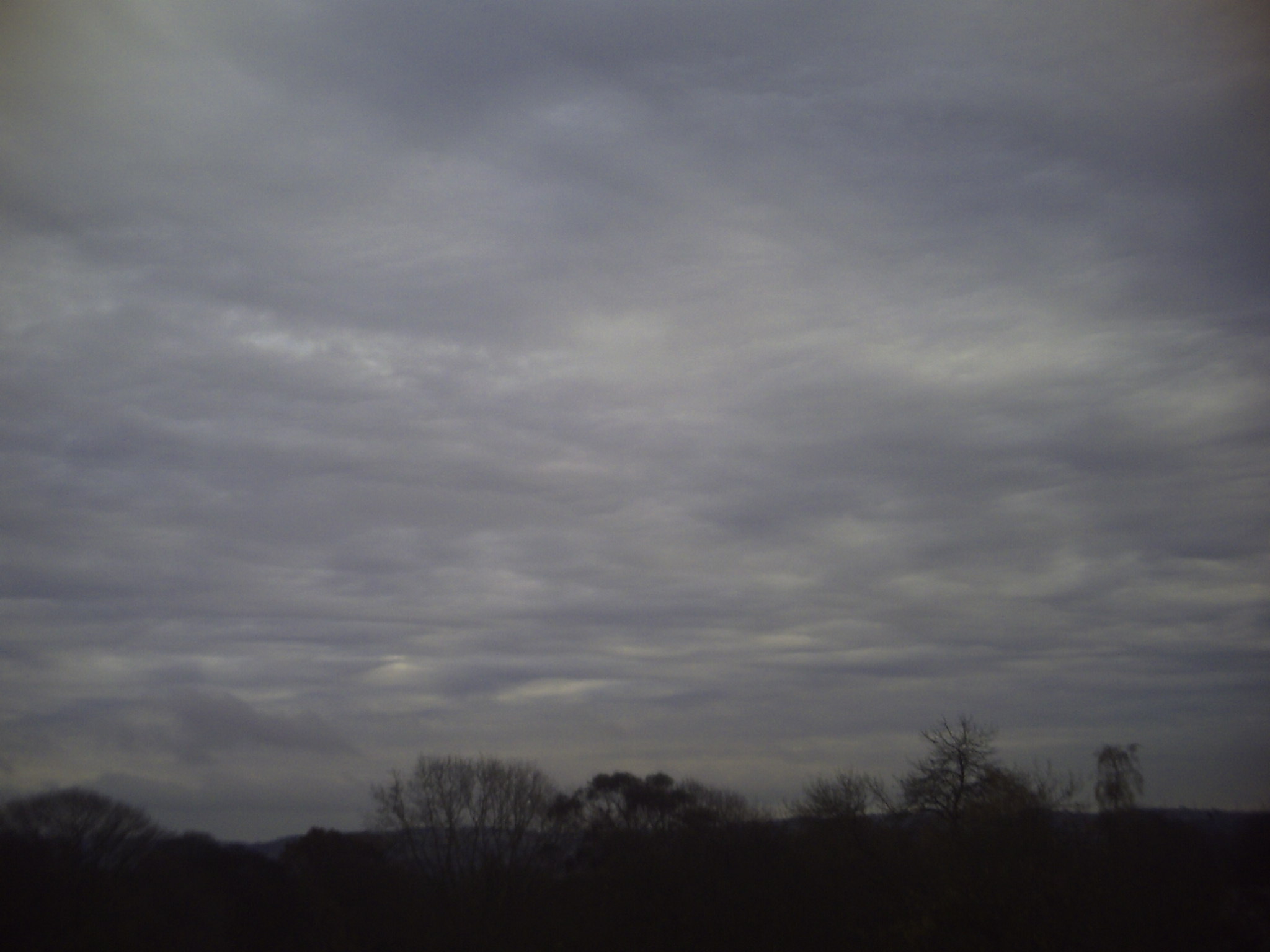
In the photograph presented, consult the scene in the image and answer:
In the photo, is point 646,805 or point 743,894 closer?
point 743,894

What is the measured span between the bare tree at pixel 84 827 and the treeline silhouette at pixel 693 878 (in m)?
0.12

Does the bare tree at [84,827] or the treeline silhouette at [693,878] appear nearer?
the treeline silhouette at [693,878]

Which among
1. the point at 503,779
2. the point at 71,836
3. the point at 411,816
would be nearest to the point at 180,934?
the point at 71,836

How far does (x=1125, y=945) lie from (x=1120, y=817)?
270 inches

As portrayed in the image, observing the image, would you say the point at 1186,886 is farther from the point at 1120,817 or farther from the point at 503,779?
the point at 503,779

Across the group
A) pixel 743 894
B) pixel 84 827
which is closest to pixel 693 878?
pixel 743 894

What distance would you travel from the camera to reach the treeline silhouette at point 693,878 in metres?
25.3

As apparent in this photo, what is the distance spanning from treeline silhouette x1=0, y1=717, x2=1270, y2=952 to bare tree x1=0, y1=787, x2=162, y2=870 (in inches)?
4.7

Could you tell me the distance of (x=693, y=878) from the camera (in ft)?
143

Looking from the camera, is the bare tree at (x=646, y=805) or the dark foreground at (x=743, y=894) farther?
the bare tree at (x=646, y=805)

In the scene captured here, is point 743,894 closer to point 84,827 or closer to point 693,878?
point 693,878

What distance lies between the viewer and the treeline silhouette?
83.1 feet

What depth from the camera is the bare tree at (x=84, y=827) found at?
38.9 metres

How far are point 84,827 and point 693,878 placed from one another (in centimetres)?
2650
